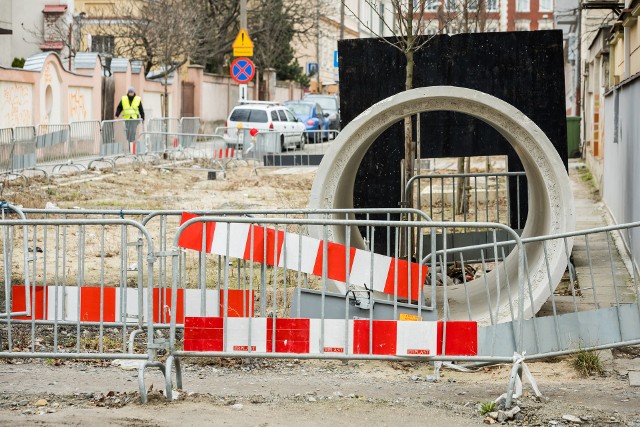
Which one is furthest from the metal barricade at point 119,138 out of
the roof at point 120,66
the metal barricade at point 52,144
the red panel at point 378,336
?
the red panel at point 378,336

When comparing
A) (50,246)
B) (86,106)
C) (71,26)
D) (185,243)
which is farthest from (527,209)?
(71,26)

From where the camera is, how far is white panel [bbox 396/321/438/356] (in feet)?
23.7

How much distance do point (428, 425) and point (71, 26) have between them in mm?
35443

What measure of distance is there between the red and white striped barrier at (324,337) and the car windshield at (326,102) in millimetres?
40632

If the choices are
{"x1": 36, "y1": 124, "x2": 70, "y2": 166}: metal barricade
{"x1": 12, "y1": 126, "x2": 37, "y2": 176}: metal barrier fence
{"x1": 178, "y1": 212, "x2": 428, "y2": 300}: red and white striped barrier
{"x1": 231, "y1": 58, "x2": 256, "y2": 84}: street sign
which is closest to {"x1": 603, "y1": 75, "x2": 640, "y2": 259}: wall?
{"x1": 178, "y1": 212, "x2": 428, "y2": 300}: red and white striped barrier

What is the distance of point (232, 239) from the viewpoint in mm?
7785

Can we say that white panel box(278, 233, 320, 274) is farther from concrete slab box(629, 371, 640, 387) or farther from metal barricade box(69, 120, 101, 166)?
metal barricade box(69, 120, 101, 166)

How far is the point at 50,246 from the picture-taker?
47.9ft

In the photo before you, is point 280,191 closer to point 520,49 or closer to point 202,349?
point 520,49

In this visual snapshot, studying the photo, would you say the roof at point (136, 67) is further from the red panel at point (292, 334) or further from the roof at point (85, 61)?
the red panel at point (292, 334)

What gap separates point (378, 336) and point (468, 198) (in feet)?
37.0

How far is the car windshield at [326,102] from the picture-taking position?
47.9 m

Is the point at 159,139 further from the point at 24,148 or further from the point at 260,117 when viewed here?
the point at 24,148

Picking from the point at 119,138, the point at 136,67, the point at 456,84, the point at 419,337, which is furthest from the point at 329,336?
the point at 136,67
